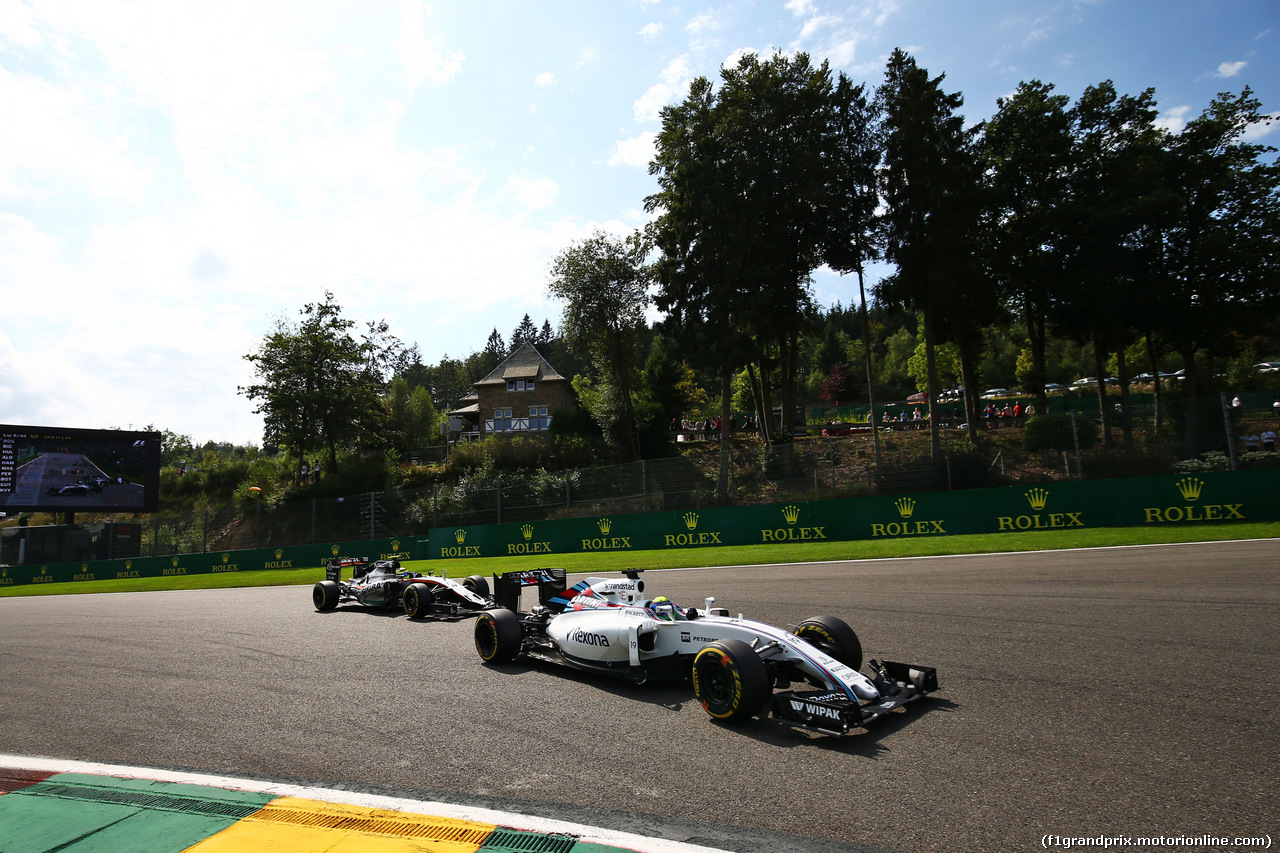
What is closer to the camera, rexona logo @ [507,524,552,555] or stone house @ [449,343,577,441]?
rexona logo @ [507,524,552,555]

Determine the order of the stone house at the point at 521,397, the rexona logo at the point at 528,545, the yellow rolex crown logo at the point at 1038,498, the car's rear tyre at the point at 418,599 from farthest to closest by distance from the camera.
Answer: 1. the stone house at the point at 521,397
2. the rexona logo at the point at 528,545
3. the yellow rolex crown logo at the point at 1038,498
4. the car's rear tyre at the point at 418,599

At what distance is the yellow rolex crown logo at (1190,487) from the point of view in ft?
55.8

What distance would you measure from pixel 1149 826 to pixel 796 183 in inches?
1198

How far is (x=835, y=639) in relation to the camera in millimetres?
6055

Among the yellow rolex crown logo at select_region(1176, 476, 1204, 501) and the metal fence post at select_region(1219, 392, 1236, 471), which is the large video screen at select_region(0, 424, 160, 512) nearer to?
the yellow rolex crown logo at select_region(1176, 476, 1204, 501)

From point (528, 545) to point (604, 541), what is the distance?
3.17m

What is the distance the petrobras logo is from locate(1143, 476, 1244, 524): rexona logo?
55.4ft

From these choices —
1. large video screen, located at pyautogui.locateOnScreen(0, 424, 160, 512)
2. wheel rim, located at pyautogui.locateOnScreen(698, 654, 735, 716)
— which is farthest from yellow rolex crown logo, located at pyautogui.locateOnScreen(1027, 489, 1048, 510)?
large video screen, located at pyautogui.locateOnScreen(0, 424, 160, 512)

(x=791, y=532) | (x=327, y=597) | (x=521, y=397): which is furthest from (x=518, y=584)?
(x=521, y=397)

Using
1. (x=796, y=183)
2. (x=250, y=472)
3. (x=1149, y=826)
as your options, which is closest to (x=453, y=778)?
(x=1149, y=826)

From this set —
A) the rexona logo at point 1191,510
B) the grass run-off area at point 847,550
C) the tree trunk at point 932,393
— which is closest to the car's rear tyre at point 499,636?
the grass run-off area at point 847,550

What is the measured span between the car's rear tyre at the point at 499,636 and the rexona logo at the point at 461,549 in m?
19.8

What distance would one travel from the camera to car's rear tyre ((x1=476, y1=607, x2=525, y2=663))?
7516 millimetres

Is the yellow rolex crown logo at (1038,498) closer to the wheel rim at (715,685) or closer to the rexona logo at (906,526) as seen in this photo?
the rexona logo at (906,526)
